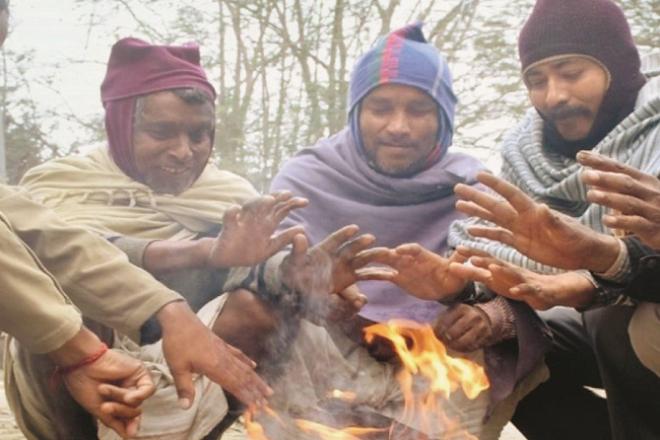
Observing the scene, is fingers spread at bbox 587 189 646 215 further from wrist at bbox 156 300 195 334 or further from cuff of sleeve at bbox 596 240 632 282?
wrist at bbox 156 300 195 334

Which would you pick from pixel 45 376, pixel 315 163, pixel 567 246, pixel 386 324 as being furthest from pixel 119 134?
pixel 567 246

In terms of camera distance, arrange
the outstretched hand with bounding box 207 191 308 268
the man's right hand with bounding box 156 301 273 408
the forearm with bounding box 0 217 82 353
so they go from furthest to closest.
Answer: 1. the outstretched hand with bounding box 207 191 308 268
2. the man's right hand with bounding box 156 301 273 408
3. the forearm with bounding box 0 217 82 353

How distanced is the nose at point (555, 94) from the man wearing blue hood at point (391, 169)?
445 mm

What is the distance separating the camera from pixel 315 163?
135 inches

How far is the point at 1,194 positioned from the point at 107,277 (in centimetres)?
39

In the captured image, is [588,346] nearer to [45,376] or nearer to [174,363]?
[174,363]

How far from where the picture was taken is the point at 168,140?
3215mm

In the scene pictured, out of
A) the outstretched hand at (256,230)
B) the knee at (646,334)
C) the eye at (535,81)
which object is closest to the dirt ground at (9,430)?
the outstretched hand at (256,230)

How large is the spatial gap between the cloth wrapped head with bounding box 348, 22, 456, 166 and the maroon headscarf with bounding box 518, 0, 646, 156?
1.36 feet

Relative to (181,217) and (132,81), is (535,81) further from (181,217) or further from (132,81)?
(132,81)

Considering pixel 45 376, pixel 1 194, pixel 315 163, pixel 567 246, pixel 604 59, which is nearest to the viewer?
pixel 567 246

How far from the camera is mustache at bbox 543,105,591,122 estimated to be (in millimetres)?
2955

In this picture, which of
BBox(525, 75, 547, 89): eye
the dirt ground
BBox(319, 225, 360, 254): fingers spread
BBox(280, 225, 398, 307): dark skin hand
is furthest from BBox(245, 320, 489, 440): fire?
the dirt ground

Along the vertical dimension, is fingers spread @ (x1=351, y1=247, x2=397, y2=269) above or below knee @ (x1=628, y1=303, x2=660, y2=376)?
above
